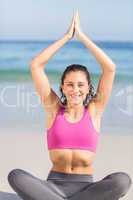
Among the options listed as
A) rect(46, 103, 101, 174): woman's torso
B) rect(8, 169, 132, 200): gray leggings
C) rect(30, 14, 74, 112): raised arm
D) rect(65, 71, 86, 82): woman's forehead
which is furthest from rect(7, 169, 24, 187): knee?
A: rect(65, 71, 86, 82): woman's forehead

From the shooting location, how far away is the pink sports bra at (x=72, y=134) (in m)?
1.56

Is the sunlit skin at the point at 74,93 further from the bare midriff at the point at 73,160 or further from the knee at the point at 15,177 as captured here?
the knee at the point at 15,177

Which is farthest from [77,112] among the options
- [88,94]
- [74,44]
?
[74,44]

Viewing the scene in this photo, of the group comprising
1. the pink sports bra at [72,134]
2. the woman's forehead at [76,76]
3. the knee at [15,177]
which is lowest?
the knee at [15,177]

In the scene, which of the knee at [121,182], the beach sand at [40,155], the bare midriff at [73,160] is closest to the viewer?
the knee at [121,182]

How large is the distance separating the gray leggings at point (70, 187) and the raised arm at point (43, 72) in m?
0.28

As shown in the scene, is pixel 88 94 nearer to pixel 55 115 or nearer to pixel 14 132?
pixel 55 115

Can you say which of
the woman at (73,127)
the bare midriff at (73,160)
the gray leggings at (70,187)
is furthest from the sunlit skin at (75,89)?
the gray leggings at (70,187)

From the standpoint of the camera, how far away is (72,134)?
1.56m

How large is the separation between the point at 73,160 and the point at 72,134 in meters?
0.09

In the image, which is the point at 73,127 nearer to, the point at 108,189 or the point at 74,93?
the point at 74,93

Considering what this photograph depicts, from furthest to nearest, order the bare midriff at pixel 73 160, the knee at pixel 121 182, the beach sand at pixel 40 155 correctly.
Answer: the beach sand at pixel 40 155 < the bare midriff at pixel 73 160 < the knee at pixel 121 182

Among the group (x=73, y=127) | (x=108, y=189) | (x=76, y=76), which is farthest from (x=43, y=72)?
(x=108, y=189)

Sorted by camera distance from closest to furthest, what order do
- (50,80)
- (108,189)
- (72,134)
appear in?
(108,189)
(72,134)
(50,80)
